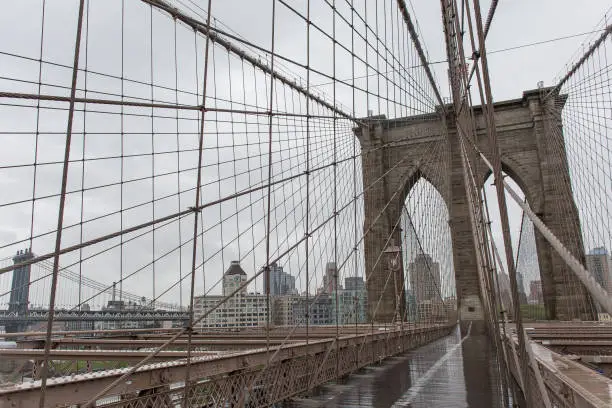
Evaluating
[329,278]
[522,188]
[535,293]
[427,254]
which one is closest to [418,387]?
[329,278]

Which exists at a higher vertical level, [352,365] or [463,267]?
[463,267]

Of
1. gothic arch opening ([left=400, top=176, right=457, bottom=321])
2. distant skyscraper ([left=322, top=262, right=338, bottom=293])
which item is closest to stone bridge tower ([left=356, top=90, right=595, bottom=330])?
gothic arch opening ([left=400, top=176, right=457, bottom=321])

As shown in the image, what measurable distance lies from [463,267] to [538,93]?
8.13 meters

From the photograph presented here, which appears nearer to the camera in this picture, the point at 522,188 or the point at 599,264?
the point at 599,264

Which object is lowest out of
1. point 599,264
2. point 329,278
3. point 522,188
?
point 329,278

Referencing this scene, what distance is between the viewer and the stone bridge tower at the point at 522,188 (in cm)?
1789

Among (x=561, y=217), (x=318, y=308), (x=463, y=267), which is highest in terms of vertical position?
(x=561, y=217)

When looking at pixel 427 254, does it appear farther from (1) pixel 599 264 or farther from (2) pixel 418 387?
(2) pixel 418 387

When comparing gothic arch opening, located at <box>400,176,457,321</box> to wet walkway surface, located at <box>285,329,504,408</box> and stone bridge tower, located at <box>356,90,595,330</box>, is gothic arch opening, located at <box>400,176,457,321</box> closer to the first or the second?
stone bridge tower, located at <box>356,90,595,330</box>

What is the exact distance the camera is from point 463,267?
19.2 metres

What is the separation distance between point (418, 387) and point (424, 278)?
11929 mm

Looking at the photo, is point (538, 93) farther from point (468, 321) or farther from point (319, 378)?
point (319, 378)

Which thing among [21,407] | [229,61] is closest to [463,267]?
[229,61]

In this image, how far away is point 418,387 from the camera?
483cm
